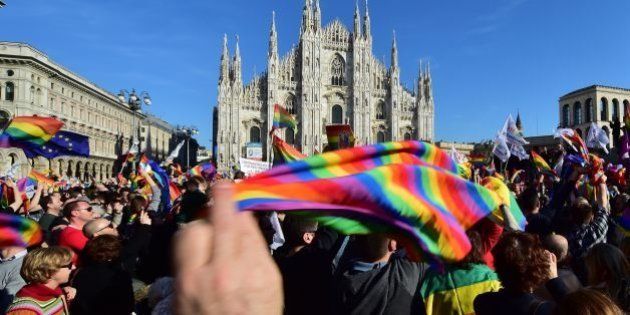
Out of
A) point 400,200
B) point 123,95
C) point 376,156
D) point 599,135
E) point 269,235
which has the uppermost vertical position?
point 123,95

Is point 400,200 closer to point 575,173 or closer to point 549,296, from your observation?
point 549,296

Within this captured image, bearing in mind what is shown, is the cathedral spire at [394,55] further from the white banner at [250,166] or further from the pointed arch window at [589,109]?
the white banner at [250,166]

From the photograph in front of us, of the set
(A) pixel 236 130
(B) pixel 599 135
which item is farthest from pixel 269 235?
(A) pixel 236 130

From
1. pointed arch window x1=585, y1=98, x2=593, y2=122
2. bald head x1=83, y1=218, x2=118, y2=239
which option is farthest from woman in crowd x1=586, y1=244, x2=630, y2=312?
pointed arch window x1=585, y1=98, x2=593, y2=122

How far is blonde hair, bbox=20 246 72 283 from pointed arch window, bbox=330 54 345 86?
157ft

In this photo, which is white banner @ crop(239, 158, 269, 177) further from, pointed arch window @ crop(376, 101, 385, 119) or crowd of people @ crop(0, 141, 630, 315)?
pointed arch window @ crop(376, 101, 385, 119)

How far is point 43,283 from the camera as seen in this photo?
288 cm

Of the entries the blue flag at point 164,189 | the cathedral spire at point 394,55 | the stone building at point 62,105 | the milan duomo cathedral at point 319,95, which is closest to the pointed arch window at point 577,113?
the milan duomo cathedral at point 319,95

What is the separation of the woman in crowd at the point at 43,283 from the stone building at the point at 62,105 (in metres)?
23.8

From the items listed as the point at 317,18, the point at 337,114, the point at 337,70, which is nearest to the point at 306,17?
the point at 317,18

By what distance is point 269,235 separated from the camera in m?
4.53

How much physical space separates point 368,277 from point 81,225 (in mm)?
3104

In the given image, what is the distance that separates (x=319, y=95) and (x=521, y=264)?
46.2 metres

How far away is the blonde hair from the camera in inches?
112
